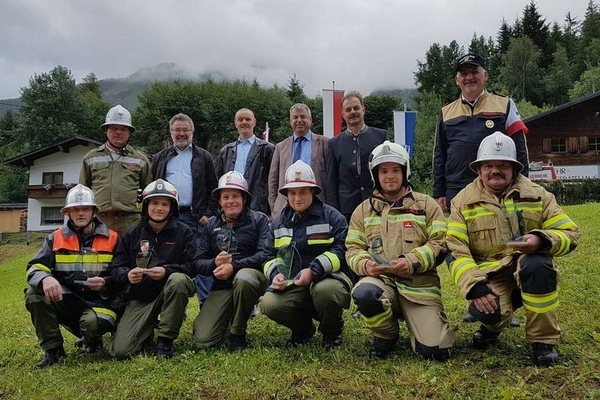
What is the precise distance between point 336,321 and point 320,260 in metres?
0.62

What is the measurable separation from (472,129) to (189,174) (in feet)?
11.9

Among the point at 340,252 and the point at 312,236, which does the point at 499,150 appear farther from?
the point at 312,236

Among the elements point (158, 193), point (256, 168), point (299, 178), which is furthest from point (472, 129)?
point (158, 193)

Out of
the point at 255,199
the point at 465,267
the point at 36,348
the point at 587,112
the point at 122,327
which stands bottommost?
the point at 36,348

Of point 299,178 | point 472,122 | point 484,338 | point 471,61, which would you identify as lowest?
point 484,338

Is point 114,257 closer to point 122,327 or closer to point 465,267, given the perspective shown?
point 122,327

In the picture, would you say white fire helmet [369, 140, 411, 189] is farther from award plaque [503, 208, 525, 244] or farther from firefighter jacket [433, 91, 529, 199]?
award plaque [503, 208, 525, 244]

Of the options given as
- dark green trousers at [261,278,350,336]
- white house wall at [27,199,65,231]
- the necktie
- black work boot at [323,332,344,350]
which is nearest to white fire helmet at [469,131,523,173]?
dark green trousers at [261,278,350,336]

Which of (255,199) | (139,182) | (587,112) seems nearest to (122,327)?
(139,182)

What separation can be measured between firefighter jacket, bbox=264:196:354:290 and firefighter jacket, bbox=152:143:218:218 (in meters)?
1.78

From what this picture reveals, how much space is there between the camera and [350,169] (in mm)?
5621

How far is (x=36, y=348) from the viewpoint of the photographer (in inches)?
209

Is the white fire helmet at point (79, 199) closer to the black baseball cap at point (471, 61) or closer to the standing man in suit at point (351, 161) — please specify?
the standing man in suit at point (351, 161)

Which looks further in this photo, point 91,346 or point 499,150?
point 91,346
